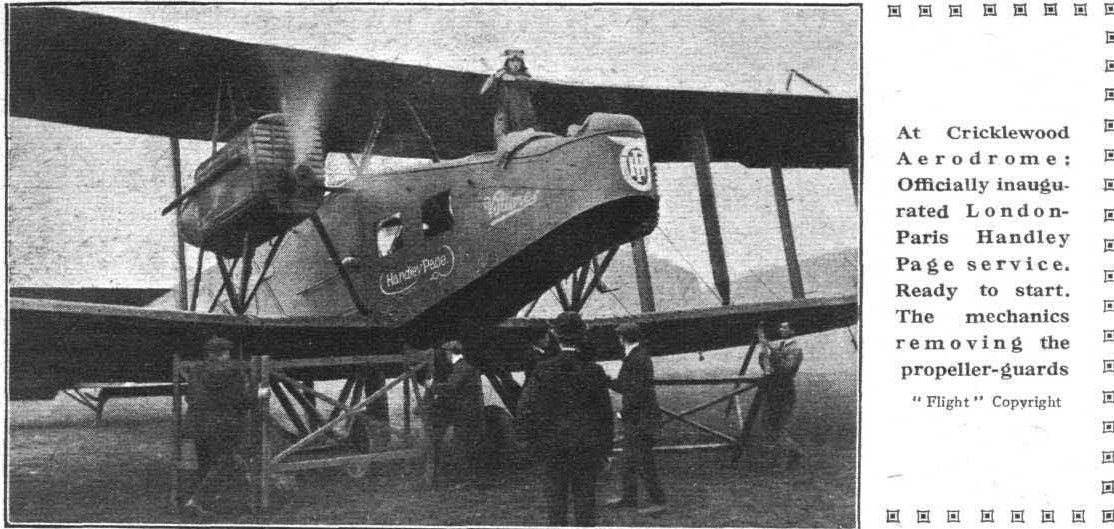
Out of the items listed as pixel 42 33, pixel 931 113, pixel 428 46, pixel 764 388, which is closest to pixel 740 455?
pixel 764 388

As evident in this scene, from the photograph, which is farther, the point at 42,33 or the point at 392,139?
the point at 392,139

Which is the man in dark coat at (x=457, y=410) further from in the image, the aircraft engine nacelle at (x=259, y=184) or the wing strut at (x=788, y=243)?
the wing strut at (x=788, y=243)

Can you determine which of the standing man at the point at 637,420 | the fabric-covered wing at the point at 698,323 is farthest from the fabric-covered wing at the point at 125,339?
the standing man at the point at 637,420

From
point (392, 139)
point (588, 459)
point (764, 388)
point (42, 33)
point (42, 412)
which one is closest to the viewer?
point (588, 459)

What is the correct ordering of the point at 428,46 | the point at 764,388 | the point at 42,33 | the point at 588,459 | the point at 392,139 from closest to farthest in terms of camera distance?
the point at 588,459, the point at 42,33, the point at 428,46, the point at 764,388, the point at 392,139

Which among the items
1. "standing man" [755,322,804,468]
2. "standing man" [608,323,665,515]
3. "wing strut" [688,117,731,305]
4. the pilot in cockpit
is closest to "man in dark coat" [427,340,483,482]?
"standing man" [608,323,665,515]

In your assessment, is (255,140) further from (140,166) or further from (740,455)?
(740,455)

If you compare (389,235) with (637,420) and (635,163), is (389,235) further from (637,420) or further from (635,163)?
A: (637,420)

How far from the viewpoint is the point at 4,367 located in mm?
6160

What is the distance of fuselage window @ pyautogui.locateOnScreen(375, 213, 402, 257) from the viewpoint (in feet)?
23.5

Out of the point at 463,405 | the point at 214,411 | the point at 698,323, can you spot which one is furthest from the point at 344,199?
the point at 698,323

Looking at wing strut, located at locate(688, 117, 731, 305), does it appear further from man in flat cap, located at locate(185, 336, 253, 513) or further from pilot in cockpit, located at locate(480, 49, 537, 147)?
man in flat cap, located at locate(185, 336, 253, 513)

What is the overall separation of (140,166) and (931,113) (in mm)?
6268

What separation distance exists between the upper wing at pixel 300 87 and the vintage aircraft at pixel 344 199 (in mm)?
20
